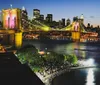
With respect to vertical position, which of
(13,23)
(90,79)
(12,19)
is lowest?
(90,79)

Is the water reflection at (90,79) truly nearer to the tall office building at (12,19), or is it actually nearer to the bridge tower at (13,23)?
the bridge tower at (13,23)

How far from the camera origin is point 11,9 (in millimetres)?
55031

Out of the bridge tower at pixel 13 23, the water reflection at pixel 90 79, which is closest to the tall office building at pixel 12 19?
the bridge tower at pixel 13 23

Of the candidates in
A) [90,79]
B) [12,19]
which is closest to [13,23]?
[12,19]

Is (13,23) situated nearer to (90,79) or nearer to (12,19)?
(12,19)

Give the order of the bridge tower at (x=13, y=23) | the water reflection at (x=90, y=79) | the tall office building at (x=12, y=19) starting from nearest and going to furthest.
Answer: the water reflection at (x=90, y=79) < the bridge tower at (x=13, y=23) < the tall office building at (x=12, y=19)

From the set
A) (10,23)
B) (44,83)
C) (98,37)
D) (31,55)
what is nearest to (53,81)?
(44,83)

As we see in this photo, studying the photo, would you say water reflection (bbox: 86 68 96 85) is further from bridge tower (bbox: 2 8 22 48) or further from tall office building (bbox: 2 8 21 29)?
tall office building (bbox: 2 8 21 29)

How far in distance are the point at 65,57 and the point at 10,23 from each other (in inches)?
1162

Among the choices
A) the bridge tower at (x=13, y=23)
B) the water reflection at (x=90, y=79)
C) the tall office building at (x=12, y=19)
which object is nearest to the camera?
the water reflection at (x=90, y=79)

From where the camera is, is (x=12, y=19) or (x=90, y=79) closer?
(x=90, y=79)

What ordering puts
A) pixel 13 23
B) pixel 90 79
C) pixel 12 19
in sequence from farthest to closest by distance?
pixel 12 19, pixel 13 23, pixel 90 79

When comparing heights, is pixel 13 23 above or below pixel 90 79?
above

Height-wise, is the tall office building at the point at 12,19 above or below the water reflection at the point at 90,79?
above
